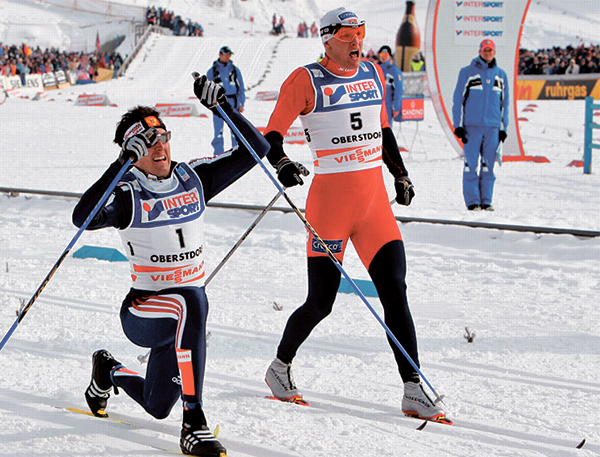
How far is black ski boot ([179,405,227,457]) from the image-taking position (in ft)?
10.3

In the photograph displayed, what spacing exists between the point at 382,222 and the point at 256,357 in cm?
131

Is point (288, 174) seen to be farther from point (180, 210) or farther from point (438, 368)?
point (438, 368)

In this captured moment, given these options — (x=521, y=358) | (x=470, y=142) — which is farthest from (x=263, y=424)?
(x=470, y=142)

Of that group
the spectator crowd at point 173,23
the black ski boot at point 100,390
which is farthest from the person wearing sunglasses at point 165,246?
the spectator crowd at point 173,23

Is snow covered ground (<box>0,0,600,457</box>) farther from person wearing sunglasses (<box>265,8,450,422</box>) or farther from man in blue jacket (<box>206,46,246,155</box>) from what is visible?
man in blue jacket (<box>206,46,246,155</box>)

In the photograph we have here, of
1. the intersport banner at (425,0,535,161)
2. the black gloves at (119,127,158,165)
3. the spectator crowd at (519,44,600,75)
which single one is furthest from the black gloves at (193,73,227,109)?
the spectator crowd at (519,44,600,75)

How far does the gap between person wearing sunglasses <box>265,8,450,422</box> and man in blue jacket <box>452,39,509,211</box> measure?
5.57 metres

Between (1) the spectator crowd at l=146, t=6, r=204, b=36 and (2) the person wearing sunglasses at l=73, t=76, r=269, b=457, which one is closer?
(2) the person wearing sunglasses at l=73, t=76, r=269, b=457

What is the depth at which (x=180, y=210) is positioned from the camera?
336 cm

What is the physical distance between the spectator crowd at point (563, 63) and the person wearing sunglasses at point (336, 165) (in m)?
22.7

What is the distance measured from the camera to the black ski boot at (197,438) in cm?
313

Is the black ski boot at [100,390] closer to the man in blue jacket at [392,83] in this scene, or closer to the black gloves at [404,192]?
the black gloves at [404,192]

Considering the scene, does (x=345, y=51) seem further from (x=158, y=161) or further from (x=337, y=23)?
(x=158, y=161)

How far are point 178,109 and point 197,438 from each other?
61.6 feet
